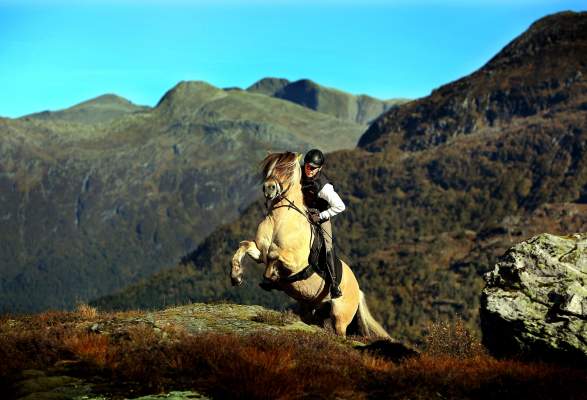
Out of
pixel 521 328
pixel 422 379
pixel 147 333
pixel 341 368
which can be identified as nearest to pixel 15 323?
pixel 147 333

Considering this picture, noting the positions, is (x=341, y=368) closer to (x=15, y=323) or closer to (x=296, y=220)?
(x=296, y=220)

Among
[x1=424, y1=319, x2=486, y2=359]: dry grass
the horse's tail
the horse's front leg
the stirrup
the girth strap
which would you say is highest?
the horse's front leg

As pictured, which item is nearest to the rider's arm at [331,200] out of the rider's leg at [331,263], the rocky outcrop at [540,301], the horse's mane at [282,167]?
the rider's leg at [331,263]

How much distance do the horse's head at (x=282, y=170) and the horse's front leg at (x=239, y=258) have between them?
118cm

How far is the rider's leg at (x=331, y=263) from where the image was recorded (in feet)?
47.5

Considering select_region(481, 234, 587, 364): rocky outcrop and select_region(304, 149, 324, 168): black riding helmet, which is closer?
select_region(481, 234, 587, 364): rocky outcrop

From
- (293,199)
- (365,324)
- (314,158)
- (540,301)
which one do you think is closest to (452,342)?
(365,324)

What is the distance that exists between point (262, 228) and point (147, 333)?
301cm

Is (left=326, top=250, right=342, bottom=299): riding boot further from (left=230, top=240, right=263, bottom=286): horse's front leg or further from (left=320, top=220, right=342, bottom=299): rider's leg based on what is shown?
(left=230, top=240, right=263, bottom=286): horse's front leg

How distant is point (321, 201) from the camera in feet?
48.9

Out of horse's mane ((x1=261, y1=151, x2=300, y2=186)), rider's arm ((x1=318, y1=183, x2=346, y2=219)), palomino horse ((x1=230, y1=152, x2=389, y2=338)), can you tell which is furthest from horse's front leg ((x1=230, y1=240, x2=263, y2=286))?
rider's arm ((x1=318, y1=183, x2=346, y2=219))

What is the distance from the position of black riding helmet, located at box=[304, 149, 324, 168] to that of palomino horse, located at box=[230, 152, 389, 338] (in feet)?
0.82

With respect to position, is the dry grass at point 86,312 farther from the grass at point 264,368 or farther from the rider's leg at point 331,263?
the rider's leg at point 331,263

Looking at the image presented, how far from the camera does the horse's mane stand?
14250 mm
